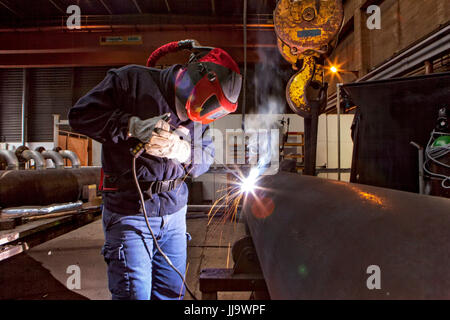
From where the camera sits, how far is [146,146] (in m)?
0.91

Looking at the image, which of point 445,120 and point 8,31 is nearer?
point 445,120

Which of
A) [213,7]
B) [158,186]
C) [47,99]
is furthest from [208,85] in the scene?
[47,99]

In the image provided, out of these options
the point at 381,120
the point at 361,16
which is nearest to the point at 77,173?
the point at 381,120

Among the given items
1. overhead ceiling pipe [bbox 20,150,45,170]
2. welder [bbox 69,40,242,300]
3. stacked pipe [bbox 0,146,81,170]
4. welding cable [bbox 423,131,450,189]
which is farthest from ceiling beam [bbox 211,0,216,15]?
welding cable [bbox 423,131,450,189]

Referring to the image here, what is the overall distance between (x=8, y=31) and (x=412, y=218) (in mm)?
6355

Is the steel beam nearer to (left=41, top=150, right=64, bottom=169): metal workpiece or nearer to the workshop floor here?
(left=41, top=150, right=64, bottom=169): metal workpiece

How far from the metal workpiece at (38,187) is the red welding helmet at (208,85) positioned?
112 inches

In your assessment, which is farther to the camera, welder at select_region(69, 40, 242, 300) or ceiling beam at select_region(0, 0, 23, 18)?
ceiling beam at select_region(0, 0, 23, 18)

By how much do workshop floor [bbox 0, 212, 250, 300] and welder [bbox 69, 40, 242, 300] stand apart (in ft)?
2.92

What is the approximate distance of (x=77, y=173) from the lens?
11.8 feet

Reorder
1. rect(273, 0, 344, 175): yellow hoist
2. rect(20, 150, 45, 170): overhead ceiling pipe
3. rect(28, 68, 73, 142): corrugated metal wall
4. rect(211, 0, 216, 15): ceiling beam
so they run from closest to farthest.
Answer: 1. rect(273, 0, 344, 175): yellow hoist
2. rect(20, 150, 45, 170): overhead ceiling pipe
3. rect(211, 0, 216, 15): ceiling beam
4. rect(28, 68, 73, 142): corrugated metal wall

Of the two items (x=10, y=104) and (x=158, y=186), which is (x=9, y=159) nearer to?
(x=158, y=186)

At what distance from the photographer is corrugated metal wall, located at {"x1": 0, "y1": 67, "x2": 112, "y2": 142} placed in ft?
23.6
